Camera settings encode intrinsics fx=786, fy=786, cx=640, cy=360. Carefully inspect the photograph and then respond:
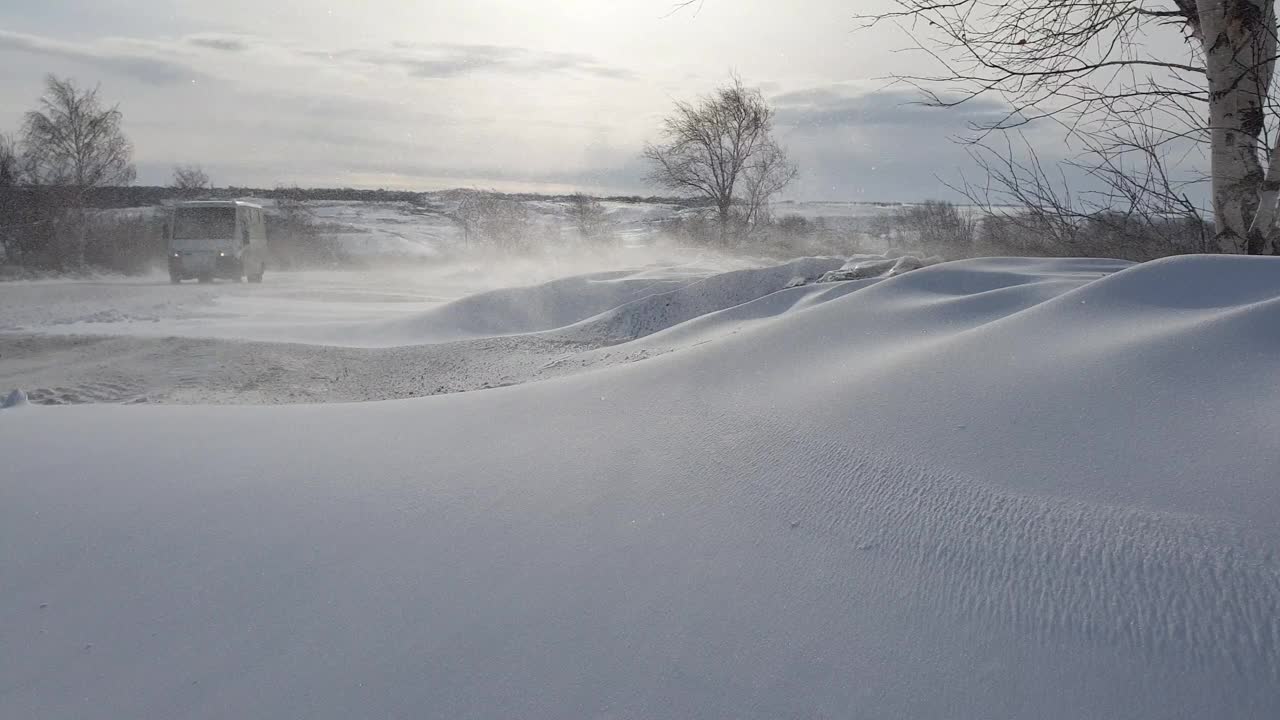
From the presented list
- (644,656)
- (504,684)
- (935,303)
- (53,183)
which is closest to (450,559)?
(504,684)

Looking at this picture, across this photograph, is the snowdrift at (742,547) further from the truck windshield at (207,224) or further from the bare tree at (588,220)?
the bare tree at (588,220)

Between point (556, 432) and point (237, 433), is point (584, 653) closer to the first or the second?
point (556, 432)

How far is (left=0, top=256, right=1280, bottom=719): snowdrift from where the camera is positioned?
1521 millimetres

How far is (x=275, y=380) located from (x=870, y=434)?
21.2ft

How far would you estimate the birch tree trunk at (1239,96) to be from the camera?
471 cm

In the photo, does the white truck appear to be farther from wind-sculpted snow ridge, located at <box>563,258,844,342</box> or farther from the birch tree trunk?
the birch tree trunk

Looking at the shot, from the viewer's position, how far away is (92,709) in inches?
66.7

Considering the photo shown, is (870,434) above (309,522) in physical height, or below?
above

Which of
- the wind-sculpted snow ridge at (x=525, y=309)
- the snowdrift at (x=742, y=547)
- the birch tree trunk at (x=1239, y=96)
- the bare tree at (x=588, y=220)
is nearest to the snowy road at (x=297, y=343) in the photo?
the wind-sculpted snow ridge at (x=525, y=309)

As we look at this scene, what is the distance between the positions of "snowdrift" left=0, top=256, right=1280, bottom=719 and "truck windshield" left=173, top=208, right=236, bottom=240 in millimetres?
17830

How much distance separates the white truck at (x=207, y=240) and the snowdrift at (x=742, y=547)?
17.8 metres

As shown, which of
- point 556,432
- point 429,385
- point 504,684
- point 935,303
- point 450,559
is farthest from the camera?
point 429,385

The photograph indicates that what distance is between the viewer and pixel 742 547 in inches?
78.4

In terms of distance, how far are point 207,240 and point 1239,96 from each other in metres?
19.9
